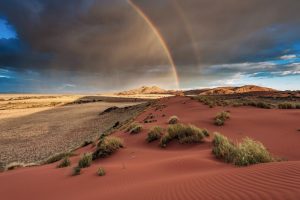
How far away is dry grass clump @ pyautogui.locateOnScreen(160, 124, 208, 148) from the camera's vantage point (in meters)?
13.2

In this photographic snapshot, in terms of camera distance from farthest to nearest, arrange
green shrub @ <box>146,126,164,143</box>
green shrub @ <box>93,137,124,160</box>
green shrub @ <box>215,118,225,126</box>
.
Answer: green shrub @ <box>215,118,225,126</box>
green shrub @ <box>146,126,164,143</box>
green shrub @ <box>93,137,124,160</box>

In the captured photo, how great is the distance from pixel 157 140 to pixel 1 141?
20.7 meters

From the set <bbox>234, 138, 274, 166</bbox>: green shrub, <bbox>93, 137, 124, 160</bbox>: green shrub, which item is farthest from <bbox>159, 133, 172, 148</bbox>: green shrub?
<bbox>234, 138, 274, 166</bbox>: green shrub

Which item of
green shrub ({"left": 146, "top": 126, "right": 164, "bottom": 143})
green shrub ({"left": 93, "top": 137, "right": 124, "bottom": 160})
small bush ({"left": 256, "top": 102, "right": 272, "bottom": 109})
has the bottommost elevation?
green shrub ({"left": 93, "top": 137, "right": 124, "bottom": 160})

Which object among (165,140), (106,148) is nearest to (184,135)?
(165,140)

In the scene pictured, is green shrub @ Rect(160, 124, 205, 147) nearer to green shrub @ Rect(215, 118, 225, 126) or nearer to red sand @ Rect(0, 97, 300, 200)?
red sand @ Rect(0, 97, 300, 200)

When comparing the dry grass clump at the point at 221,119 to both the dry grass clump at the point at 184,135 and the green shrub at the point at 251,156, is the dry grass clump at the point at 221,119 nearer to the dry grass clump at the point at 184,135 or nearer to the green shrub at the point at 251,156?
the dry grass clump at the point at 184,135

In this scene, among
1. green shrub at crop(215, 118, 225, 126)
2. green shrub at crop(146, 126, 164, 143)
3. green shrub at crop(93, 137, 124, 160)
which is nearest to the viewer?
green shrub at crop(93, 137, 124, 160)

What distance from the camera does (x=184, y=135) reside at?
13.7 metres

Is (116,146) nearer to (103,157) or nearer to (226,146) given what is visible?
(103,157)

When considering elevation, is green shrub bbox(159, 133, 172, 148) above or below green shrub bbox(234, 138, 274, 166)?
below

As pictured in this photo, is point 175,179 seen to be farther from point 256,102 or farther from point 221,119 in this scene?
point 256,102

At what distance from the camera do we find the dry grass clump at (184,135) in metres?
13.2

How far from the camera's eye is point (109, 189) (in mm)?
7277
